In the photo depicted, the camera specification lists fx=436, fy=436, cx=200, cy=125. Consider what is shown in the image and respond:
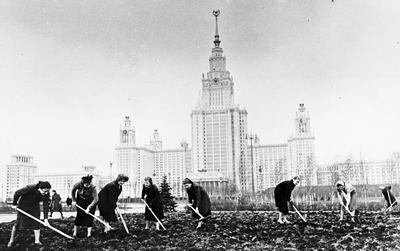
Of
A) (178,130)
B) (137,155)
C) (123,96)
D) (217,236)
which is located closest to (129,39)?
(123,96)

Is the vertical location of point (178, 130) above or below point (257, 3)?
above

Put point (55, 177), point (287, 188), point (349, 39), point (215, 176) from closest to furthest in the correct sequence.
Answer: point (287, 188) → point (349, 39) → point (215, 176) → point (55, 177)

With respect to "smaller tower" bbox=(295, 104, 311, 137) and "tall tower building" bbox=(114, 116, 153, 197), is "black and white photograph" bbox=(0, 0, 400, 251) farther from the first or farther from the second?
"tall tower building" bbox=(114, 116, 153, 197)

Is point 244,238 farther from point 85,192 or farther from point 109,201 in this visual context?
point 85,192

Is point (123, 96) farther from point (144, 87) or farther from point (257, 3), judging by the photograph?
point (257, 3)

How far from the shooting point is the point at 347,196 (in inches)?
416

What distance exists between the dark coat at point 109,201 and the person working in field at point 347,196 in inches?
202

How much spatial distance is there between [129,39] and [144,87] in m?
7.04

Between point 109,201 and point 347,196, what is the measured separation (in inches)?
223

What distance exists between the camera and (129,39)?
594 inches

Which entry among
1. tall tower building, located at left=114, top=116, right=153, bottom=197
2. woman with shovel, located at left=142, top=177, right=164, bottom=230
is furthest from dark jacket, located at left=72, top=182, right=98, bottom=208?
tall tower building, located at left=114, top=116, right=153, bottom=197

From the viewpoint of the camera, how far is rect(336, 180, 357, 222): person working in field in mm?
10289

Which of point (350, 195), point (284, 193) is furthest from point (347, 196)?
point (284, 193)

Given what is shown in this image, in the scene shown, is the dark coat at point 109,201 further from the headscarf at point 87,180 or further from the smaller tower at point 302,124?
the smaller tower at point 302,124
